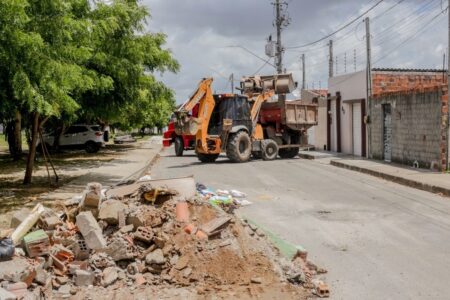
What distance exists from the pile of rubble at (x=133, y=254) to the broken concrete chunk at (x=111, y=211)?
0.05 feet

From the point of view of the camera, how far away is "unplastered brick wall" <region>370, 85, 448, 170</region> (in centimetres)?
1827

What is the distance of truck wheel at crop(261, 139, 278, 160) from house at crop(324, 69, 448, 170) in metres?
4.17

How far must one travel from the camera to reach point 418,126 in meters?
19.9

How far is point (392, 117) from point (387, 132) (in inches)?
43.2

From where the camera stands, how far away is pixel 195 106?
79.2ft

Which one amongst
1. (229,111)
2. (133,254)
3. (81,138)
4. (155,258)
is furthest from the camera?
(81,138)

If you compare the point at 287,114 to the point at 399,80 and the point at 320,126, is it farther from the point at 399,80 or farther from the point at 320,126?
the point at 320,126

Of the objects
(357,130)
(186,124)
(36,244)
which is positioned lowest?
(36,244)

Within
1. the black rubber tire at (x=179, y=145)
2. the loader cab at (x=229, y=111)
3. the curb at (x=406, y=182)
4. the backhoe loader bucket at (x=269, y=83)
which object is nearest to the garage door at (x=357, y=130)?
the backhoe loader bucket at (x=269, y=83)

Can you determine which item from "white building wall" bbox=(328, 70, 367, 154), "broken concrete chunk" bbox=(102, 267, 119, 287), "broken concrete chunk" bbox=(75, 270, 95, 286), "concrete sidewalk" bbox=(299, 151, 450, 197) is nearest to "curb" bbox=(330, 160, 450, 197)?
"concrete sidewalk" bbox=(299, 151, 450, 197)

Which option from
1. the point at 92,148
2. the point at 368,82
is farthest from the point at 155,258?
the point at 92,148

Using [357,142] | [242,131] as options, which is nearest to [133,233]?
[242,131]

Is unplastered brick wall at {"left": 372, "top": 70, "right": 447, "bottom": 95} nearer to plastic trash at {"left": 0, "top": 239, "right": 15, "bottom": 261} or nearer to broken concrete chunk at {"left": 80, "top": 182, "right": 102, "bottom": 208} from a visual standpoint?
broken concrete chunk at {"left": 80, "top": 182, "right": 102, "bottom": 208}

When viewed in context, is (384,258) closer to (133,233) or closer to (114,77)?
(133,233)
